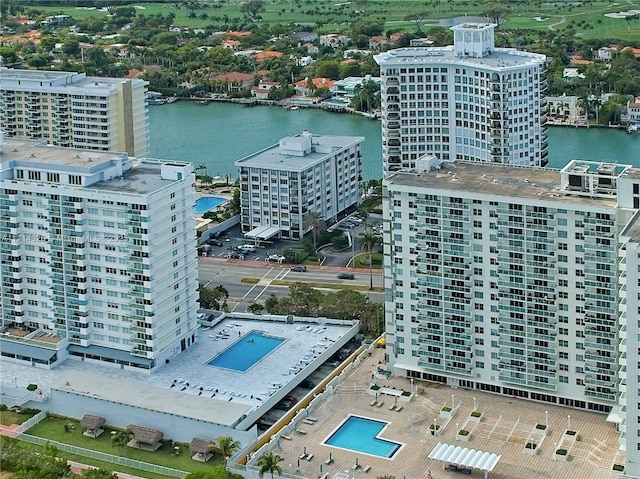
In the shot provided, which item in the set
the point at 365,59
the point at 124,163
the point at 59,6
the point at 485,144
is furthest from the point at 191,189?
the point at 59,6

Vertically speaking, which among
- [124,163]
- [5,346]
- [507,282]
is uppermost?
[124,163]

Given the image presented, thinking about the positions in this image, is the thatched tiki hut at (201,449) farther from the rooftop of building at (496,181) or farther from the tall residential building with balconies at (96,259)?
the rooftop of building at (496,181)

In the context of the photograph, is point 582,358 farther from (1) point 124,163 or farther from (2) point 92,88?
(2) point 92,88

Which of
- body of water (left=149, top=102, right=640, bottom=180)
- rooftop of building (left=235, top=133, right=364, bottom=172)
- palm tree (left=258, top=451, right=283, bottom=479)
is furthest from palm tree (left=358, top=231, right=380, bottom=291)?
palm tree (left=258, top=451, right=283, bottom=479)

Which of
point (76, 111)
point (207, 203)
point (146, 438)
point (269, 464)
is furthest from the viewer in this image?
point (207, 203)

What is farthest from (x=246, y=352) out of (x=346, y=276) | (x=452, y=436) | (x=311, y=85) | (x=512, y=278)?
(x=311, y=85)

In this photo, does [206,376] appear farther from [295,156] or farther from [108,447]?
[295,156]

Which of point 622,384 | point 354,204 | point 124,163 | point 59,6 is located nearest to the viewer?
point 622,384
